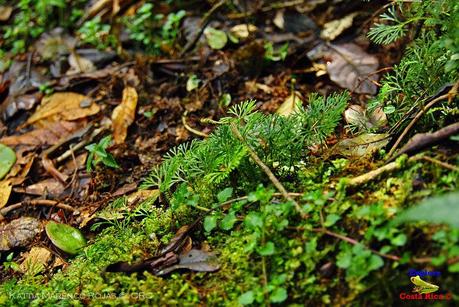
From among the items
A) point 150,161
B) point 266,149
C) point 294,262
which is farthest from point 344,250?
point 150,161

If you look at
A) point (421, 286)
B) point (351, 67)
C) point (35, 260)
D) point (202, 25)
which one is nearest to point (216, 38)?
point (202, 25)

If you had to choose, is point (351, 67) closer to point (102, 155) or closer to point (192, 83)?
point (192, 83)

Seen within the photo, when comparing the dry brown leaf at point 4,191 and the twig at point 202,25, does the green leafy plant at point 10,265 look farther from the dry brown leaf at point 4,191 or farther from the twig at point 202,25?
the twig at point 202,25

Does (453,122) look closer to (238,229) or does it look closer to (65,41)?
(238,229)

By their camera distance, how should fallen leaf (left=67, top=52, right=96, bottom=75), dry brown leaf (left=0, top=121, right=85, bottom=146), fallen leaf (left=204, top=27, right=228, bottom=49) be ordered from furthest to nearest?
fallen leaf (left=67, top=52, right=96, bottom=75)
fallen leaf (left=204, top=27, right=228, bottom=49)
dry brown leaf (left=0, top=121, right=85, bottom=146)

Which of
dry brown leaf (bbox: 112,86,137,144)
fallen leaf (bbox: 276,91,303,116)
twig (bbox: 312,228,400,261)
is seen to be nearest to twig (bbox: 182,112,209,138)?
dry brown leaf (bbox: 112,86,137,144)

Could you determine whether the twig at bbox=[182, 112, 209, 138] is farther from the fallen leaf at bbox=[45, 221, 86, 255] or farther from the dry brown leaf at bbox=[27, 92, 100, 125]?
the fallen leaf at bbox=[45, 221, 86, 255]

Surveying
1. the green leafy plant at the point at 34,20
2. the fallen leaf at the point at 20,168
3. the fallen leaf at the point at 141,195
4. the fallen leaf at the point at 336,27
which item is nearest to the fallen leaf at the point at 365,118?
the fallen leaf at the point at 141,195
